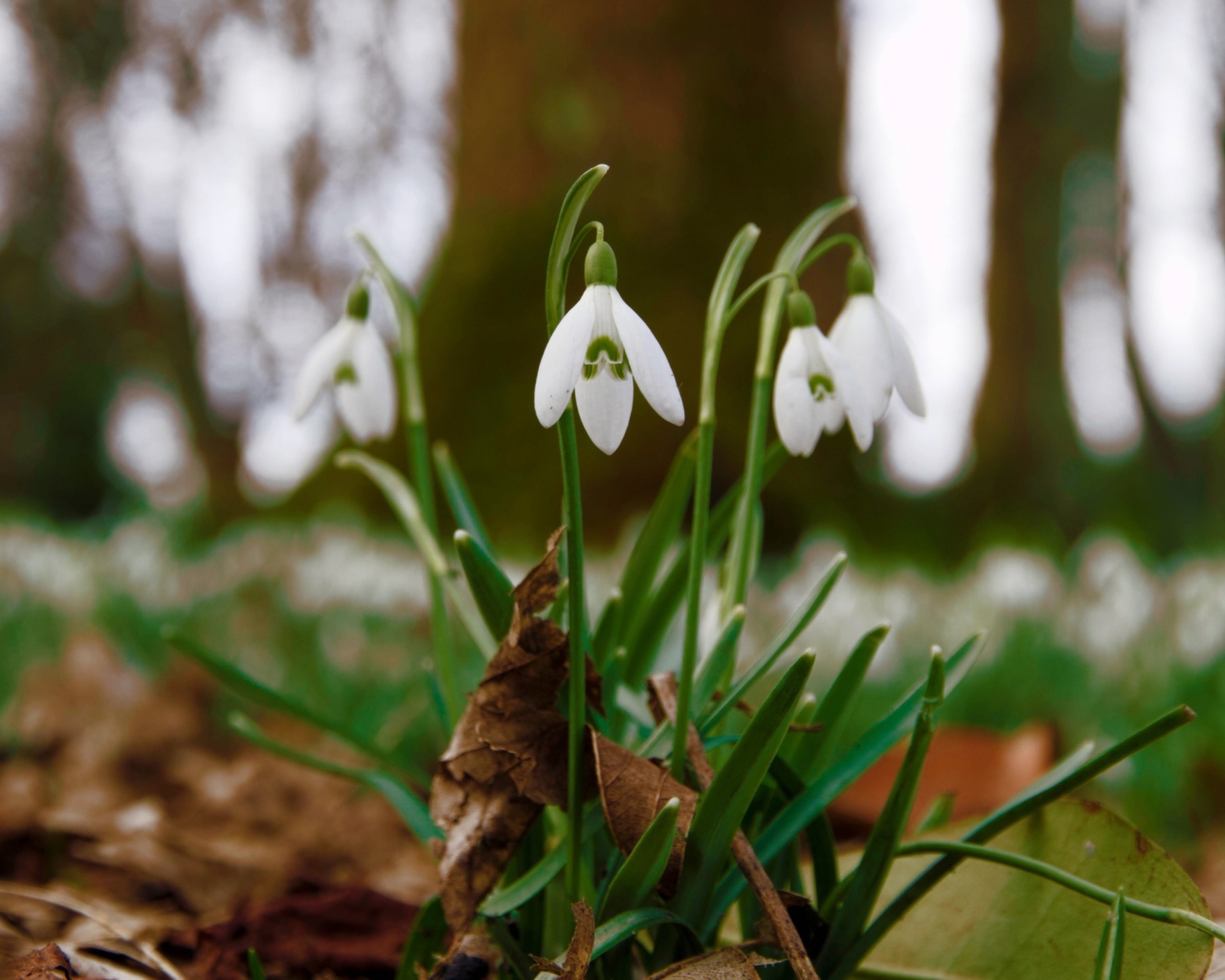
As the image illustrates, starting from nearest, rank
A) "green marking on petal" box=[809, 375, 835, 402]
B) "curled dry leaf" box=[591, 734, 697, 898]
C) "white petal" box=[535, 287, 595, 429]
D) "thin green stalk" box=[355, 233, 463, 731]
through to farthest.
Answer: "white petal" box=[535, 287, 595, 429] → "curled dry leaf" box=[591, 734, 697, 898] → "green marking on petal" box=[809, 375, 835, 402] → "thin green stalk" box=[355, 233, 463, 731]

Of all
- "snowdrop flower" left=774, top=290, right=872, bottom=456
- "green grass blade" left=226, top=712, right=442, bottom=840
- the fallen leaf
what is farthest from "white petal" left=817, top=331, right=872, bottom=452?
the fallen leaf

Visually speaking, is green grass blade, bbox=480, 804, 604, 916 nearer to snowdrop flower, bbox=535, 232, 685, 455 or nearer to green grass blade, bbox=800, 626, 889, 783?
green grass blade, bbox=800, 626, 889, 783

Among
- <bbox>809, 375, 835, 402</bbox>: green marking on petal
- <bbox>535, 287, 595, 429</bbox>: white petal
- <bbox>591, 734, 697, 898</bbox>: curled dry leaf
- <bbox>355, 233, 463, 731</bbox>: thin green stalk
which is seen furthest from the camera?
<bbox>355, 233, 463, 731</bbox>: thin green stalk

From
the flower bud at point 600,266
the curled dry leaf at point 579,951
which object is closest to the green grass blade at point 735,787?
the curled dry leaf at point 579,951

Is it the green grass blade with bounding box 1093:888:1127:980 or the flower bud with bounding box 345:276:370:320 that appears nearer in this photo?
the green grass blade with bounding box 1093:888:1127:980

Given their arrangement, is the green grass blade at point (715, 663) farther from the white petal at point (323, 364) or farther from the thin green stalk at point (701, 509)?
the white petal at point (323, 364)

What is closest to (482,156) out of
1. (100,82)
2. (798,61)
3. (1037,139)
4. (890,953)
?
(798,61)

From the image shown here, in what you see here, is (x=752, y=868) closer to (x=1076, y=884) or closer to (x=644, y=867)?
(x=644, y=867)
